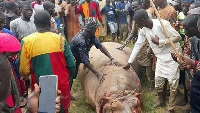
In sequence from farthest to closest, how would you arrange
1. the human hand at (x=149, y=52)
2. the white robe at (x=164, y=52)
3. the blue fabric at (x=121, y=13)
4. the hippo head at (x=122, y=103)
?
the blue fabric at (x=121, y=13) < the human hand at (x=149, y=52) < the white robe at (x=164, y=52) < the hippo head at (x=122, y=103)

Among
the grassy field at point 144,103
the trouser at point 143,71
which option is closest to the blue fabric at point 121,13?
the trouser at point 143,71

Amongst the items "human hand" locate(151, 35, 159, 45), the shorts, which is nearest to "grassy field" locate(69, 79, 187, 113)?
"human hand" locate(151, 35, 159, 45)

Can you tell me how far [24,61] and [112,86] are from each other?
4.49 ft

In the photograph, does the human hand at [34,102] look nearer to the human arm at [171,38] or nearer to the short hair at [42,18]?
the short hair at [42,18]

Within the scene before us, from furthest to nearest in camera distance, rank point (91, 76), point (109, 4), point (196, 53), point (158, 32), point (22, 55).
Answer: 1. point (109, 4)
2. point (91, 76)
3. point (158, 32)
4. point (22, 55)
5. point (196, 53)

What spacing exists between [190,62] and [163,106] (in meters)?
2.16

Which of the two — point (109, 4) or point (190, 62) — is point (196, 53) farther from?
point (109, 4)

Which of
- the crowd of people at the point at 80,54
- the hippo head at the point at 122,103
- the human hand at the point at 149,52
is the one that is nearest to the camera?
the crowd of people at the point at 80,54

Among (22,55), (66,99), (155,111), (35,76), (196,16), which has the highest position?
(196,16)

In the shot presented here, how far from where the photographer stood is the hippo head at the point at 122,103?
396cm

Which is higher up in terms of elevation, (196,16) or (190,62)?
(196,16)

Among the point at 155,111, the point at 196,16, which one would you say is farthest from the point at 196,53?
the point at 155,111

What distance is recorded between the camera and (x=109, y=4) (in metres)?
10.8

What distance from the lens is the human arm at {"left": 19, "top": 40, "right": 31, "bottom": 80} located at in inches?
165
